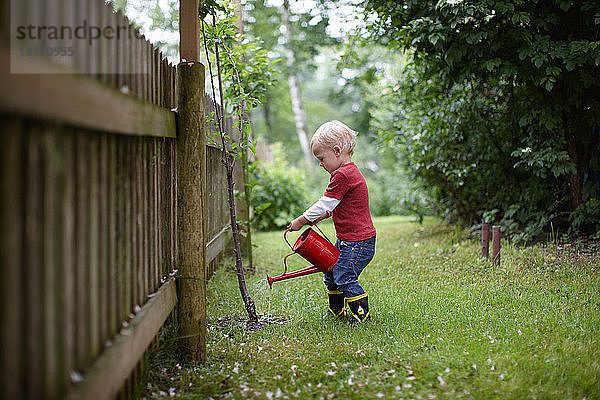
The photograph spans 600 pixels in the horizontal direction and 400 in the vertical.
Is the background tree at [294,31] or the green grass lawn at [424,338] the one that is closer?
the green grass lawn at [424,338]

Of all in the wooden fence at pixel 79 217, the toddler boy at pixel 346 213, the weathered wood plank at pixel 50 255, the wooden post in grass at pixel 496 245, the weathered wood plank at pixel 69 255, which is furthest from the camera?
the wooden post in grass at pixel 496 245

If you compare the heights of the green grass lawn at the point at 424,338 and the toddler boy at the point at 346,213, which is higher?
the toddler boy at the point at 346,213

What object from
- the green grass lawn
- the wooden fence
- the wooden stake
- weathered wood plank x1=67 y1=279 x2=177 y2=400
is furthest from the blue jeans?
the wooden stake

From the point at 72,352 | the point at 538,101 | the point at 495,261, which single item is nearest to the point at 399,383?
the point at 72,352

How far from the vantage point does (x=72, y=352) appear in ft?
5.47

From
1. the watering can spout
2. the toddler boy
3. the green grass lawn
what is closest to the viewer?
the green grass lawn

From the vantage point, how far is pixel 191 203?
9.65 ft

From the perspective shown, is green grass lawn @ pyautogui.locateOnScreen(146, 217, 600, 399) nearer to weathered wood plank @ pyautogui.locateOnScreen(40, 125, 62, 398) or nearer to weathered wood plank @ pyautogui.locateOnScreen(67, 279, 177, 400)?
weathered wood plank @ pyautogui.locateOnScreen(67, 279, 177, 400)

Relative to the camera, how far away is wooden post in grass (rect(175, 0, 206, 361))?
2941 mm

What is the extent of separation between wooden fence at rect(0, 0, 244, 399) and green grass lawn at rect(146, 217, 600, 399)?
2.34 feet

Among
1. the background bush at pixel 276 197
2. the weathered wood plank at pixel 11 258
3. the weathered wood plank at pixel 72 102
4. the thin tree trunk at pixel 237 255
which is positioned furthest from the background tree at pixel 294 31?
the weathered wood plank at pixel 11 258

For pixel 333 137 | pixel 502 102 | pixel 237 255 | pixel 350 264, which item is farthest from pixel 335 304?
pixel 502 102

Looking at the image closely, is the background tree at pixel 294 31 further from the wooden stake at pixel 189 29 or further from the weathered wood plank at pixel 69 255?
the weathered wood plank at pixel 69 255

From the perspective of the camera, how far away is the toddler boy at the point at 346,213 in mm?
3672
